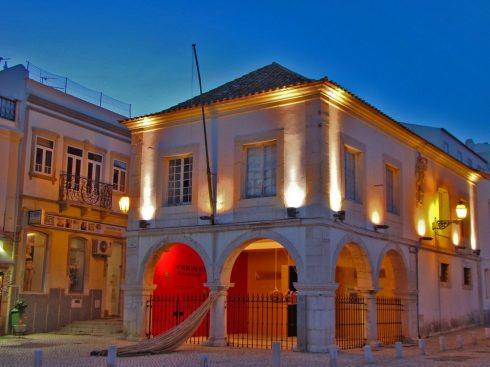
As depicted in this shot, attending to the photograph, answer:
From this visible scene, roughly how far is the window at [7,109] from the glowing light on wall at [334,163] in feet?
35.8

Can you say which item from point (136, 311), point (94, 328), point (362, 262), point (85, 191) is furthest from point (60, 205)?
point (362, 262)

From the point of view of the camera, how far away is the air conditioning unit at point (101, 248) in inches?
966

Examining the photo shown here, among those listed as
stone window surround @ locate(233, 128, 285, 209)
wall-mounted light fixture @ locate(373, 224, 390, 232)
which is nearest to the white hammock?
stone window surround @ locate(233, 128, 285, 209)

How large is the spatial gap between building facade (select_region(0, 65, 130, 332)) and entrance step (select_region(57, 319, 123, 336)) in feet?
1.47

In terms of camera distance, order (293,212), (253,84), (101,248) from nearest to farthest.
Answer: (293,212), (253,84), (101,248)

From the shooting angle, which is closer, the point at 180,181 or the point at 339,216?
the point at 339,216

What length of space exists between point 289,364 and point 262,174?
609 centimetres

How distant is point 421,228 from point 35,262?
13389 mm

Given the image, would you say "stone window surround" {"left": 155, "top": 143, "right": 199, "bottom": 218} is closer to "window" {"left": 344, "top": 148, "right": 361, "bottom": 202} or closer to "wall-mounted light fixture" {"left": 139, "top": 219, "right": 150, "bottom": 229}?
"wall-mounted light fixture" {"left": 139, "top": 219, "right": 150, "bottom": 229}

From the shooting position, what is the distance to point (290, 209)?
16.7 m

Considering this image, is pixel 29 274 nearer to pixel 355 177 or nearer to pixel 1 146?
pixel 1 146

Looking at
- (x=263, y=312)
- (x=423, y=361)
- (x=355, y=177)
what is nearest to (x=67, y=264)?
(x=263, y=312)

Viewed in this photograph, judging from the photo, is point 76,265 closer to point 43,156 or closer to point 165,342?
point 43,156

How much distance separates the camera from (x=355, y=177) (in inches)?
739
